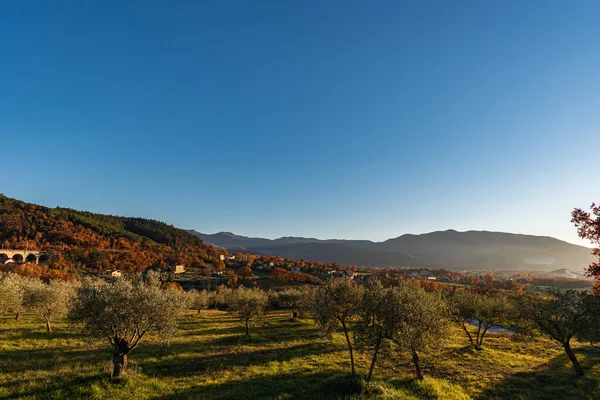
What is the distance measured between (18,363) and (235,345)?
79.9 ft

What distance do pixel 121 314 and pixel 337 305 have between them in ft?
66.1

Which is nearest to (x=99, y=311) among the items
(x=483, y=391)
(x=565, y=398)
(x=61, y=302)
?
(x=61, y=302)

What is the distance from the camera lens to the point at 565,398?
88.9 feet

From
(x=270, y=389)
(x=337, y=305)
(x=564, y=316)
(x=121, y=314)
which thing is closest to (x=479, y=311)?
(x=564, y=316)

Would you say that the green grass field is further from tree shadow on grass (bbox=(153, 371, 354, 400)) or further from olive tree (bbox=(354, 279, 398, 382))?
olive tree (bbox=(354, 279, 398, 382))

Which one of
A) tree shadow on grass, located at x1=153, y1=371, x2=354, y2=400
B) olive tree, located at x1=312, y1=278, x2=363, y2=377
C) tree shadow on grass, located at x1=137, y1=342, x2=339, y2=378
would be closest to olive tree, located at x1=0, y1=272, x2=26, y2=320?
tree shadow on grass, located at x1=137, y1=342, x2=339, y2=378

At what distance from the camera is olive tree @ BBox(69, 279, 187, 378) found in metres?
24.3

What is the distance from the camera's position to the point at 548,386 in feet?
99.4

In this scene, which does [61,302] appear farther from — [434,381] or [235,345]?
[434,381]

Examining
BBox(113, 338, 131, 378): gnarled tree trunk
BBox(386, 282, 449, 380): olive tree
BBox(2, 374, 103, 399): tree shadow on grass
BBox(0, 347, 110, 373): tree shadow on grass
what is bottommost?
BBox(0, 347, 110, 373): tree shadow on grass

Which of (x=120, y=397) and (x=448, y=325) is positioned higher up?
(x=448, y=325)

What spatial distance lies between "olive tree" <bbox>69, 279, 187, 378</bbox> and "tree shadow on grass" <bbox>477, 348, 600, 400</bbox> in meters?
32.3

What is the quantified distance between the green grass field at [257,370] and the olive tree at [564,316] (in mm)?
4604

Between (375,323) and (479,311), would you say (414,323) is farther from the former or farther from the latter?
(479,311)
